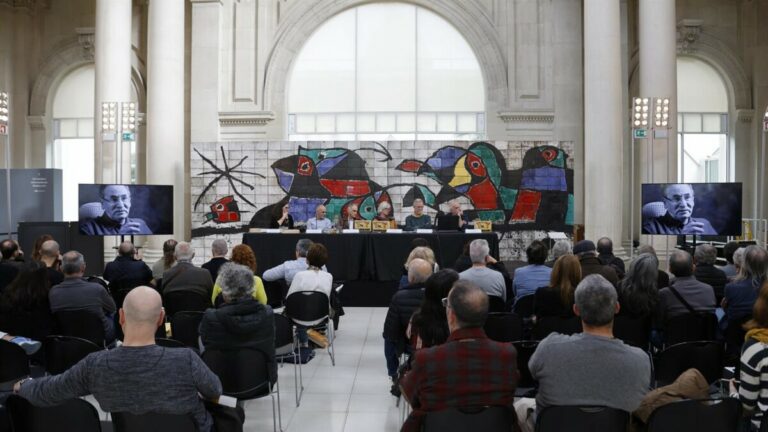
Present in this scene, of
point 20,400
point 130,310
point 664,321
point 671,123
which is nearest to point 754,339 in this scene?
point 664,321

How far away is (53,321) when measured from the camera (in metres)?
6.46

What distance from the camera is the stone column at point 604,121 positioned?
596 inches

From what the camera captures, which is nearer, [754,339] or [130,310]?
[130,310]

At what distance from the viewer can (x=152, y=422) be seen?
3.59 m

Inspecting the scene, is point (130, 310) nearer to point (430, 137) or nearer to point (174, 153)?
point (174, 153)

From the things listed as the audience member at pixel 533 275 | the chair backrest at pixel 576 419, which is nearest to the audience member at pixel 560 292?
the audience member at pixel 533 275

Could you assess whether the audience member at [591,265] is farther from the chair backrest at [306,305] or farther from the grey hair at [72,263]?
the grey hair at [72,263]

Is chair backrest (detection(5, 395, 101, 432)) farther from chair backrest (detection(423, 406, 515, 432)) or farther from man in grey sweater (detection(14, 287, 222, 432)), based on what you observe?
chair backrest (detection(423, 406, 515, 432))

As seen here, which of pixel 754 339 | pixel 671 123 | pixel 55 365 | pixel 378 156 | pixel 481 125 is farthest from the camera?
pixel 481 125

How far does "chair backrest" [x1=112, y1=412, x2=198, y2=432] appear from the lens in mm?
3582

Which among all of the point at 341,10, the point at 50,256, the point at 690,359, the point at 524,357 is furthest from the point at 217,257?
the point at 341,10

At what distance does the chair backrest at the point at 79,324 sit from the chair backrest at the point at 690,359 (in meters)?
4.60

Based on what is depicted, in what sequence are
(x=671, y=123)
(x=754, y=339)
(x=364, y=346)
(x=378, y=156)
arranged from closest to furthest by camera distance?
(x=754, y=339) < (x=364, y=346) < (x=671, y=123) < (x=378, y=156)

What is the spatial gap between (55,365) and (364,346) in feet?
14.6
